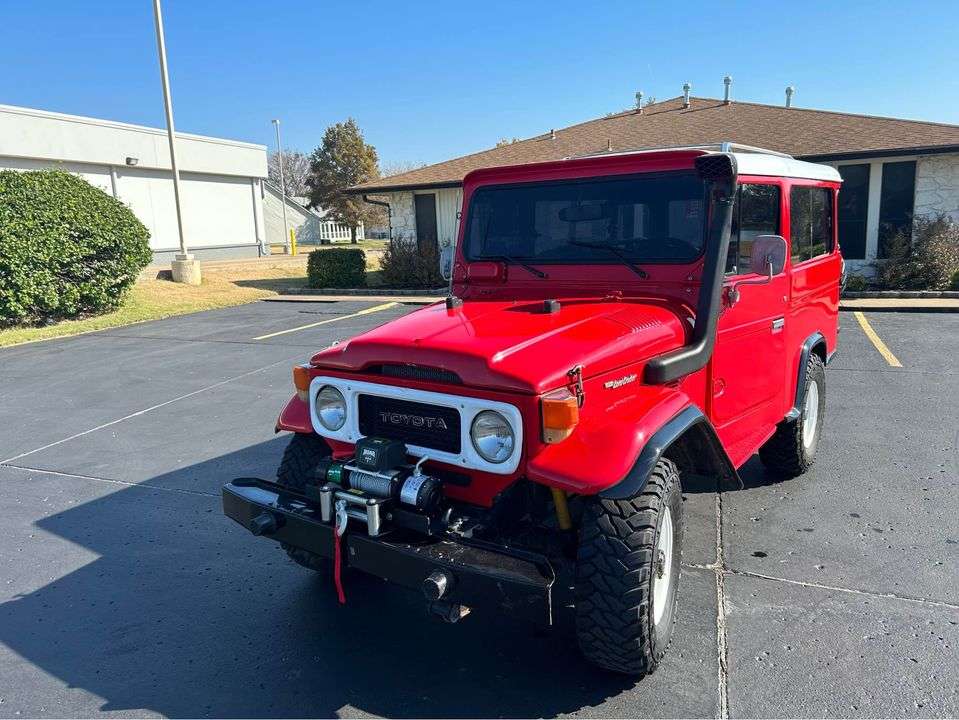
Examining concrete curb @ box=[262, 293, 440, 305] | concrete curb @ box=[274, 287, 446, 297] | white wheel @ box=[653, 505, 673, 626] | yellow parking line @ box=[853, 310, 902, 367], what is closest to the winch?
white wheel @ box=[653, 505, 673, 626]

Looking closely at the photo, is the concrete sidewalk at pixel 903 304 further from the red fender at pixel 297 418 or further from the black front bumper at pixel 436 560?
the black front bumper at pixel 436 560

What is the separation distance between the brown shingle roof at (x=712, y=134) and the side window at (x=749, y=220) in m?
9.81

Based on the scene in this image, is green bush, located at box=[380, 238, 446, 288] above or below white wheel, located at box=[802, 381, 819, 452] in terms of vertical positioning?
above

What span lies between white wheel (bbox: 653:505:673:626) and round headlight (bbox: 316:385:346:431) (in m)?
1.46

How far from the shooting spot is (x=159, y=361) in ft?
32.8

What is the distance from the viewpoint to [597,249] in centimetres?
381

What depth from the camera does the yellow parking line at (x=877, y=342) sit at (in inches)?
338

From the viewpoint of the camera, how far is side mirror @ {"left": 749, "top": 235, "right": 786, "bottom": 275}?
3.49 m

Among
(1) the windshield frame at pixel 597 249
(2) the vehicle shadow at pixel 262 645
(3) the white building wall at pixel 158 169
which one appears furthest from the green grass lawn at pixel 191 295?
(1) the windshield frame at pixel 597 249

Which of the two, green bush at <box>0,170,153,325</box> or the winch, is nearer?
the winch

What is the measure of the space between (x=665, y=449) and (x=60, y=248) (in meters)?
13.8

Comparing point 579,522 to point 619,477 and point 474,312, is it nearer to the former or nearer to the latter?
point 619,477

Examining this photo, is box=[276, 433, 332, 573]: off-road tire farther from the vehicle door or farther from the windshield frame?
the vehicle door

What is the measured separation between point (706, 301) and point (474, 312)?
43.5 inches
